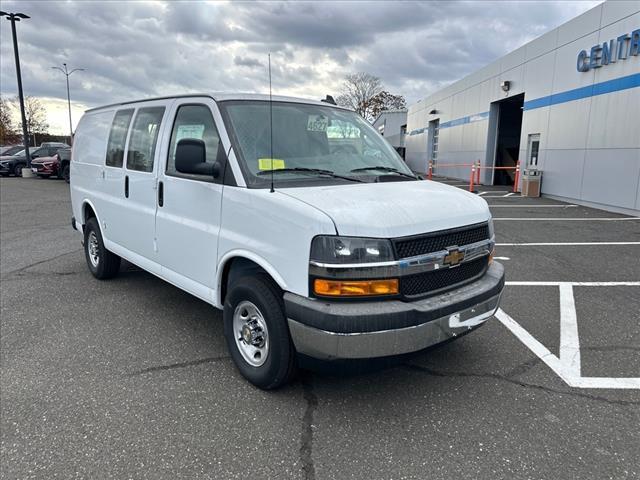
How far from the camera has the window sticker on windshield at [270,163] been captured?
339 cm

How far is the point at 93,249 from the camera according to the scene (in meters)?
6.15

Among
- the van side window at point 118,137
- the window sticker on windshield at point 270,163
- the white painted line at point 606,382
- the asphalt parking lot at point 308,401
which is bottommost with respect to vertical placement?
the asphalt parking lot at point 308,401

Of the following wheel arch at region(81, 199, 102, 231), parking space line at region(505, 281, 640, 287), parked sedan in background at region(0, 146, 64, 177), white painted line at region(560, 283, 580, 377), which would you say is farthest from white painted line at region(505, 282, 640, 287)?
parked sedan in background at region(0, 146, 64, 177)

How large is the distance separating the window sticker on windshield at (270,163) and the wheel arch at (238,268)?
640 millimetres

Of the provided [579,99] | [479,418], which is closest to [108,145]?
[479,418]

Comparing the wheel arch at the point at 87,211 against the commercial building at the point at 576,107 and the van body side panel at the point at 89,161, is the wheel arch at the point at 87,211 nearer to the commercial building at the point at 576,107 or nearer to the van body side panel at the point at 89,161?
the van body side panel at the point at 89,161

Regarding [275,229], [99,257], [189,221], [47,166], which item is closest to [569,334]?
[275,229]

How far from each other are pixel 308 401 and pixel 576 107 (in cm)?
1489

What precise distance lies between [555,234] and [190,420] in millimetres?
8504

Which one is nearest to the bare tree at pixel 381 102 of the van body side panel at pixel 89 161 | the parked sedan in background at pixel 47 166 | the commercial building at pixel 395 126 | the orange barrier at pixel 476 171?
the commercial building at pixel 395 126

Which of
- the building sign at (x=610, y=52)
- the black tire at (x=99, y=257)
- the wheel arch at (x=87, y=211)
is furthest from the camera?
the building sign at (x=610, y=52)

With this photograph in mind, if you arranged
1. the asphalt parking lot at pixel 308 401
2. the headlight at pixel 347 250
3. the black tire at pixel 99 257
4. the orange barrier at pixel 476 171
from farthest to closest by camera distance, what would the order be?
the orange barrier at pixel 476 171 < the black tire at pixel 99 257 < the headlight at pixel 347 250 < the asphalt parking lot at pixel 308 401

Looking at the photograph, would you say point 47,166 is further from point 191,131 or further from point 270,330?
point 270,330

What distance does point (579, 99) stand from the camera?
47.5 ft
